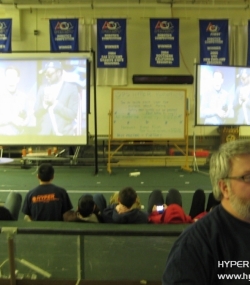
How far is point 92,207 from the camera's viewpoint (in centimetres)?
298

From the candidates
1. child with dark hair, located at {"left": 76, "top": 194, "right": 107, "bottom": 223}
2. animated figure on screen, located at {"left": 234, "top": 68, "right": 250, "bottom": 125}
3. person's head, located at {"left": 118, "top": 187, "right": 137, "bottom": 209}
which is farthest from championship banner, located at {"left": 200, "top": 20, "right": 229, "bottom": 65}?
child with dark hair, located at {"left": 76, "top": 194, "right": 107, "bottom": 223}

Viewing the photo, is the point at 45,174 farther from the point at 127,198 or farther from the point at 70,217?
the point at 127,198

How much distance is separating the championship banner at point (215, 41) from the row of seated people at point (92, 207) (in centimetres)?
590

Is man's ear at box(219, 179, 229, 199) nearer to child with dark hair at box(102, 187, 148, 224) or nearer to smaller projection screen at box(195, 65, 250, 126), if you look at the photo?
child with dark hair at box(102, 187, 148, 224)

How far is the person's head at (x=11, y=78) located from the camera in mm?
5906

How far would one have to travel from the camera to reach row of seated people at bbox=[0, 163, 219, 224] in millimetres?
2945

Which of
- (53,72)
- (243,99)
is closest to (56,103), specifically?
(53,72)

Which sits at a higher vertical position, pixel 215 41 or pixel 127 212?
pixel 215 41

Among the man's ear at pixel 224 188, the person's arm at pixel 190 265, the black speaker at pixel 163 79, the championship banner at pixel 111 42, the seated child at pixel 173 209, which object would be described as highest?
the championship banner at pixel 111 42

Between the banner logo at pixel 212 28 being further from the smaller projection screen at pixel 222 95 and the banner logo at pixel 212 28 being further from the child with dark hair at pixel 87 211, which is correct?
the child with dark hair at pixel 87 211

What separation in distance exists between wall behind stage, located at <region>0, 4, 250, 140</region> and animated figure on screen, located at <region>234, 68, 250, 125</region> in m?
1.86

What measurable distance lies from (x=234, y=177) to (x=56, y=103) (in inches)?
210

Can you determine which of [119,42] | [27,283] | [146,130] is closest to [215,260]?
[27,283]

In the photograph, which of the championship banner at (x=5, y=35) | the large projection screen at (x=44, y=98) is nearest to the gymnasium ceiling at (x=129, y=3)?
the championship banner at (x=5, y=35)
